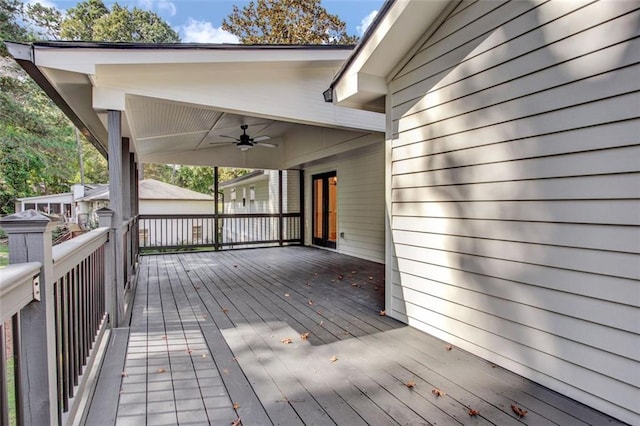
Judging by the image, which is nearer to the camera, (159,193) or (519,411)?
(519,411)

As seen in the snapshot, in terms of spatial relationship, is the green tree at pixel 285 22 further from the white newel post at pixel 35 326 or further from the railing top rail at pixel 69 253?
the white newel post at pixel 35 326

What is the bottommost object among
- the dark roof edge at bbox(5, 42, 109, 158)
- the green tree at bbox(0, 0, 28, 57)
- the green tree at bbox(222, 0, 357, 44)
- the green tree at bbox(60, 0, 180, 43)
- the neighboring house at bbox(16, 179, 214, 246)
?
the neighboring house at bbox(16, 179, 214, 246)

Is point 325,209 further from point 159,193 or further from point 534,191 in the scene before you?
point 159,193

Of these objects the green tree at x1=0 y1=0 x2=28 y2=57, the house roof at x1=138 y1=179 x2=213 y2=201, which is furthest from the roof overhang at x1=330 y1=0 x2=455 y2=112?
the house roof at x1=138 y1=179 x2=213 y2=201

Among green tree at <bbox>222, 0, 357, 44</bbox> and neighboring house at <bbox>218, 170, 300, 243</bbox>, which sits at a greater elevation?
green tree at <bbox>222, 0, 357, 44</bbox>

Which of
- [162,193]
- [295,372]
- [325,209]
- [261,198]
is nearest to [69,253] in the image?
[295,372]

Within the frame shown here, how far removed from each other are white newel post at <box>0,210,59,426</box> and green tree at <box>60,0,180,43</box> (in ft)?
63.6

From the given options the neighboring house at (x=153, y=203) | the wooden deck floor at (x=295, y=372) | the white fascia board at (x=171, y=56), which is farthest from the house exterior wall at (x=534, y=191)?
the neighboring house at (x=153, y=203)

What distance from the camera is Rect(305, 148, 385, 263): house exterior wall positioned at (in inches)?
278

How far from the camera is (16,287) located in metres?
1.07

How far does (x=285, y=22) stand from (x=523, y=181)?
1329 cm

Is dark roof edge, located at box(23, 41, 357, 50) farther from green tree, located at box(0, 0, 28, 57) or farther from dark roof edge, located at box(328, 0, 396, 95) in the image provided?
green tree, located at box(0, 0, 28, 57)

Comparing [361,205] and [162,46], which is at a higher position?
[162,46]

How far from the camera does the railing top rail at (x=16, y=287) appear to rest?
98 cm
